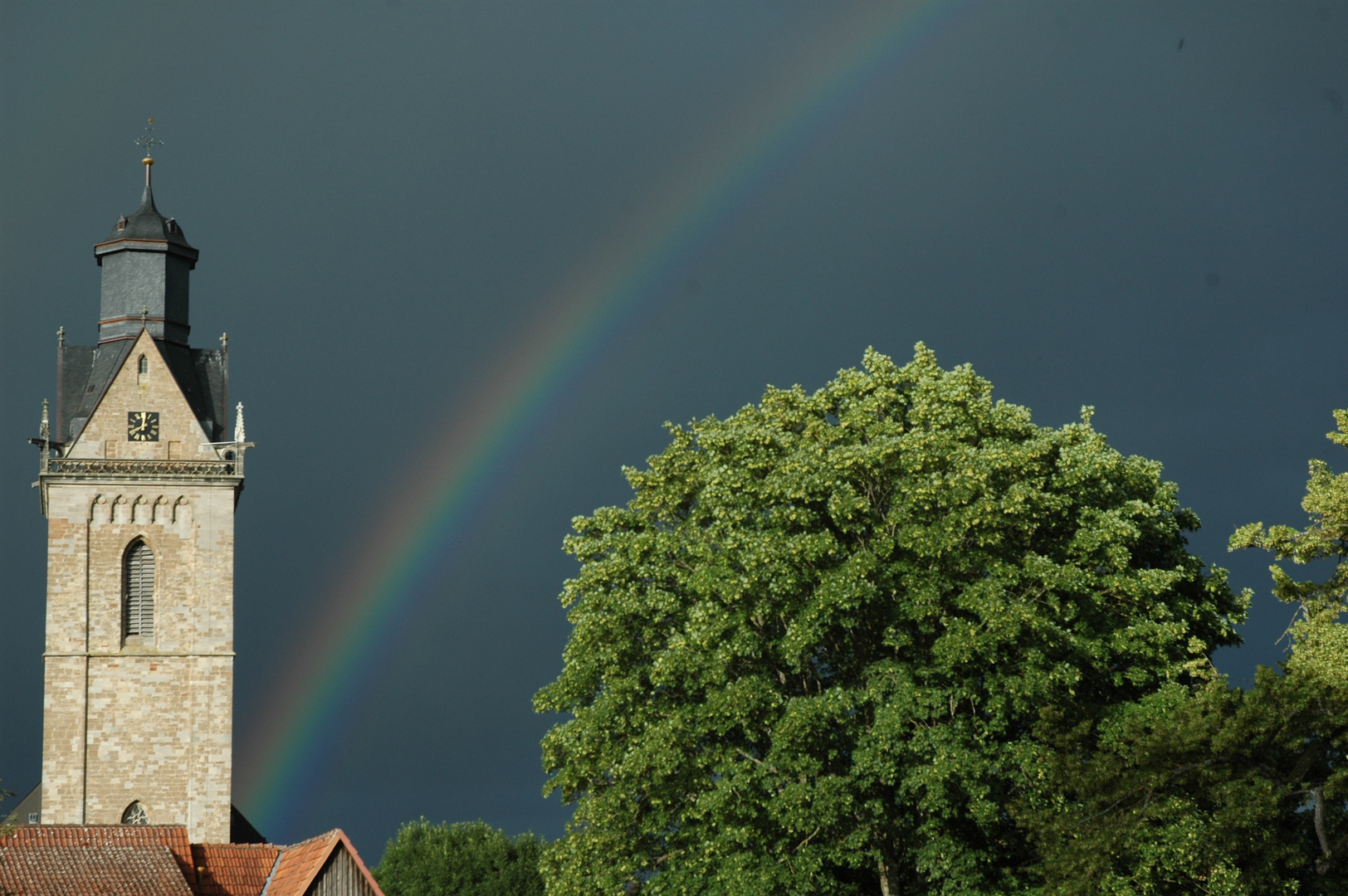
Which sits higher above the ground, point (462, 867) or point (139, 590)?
point (139, 590)

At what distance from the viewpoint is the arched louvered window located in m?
58.9

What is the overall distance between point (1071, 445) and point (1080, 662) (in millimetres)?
4609

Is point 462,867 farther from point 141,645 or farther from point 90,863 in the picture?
point 90,863

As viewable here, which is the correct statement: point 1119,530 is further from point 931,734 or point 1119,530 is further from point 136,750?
point 136,750

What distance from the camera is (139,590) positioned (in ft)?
194

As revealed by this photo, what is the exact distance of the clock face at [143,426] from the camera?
197ft

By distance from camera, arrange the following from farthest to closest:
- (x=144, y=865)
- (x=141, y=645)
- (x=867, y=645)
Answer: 1. (x=141, y=645)
2. (x=144, y=865)
3. (x=867, y=645)

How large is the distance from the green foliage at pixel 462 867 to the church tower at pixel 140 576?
13.7m

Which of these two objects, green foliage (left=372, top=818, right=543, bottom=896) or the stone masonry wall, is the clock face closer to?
the stone masonry wall

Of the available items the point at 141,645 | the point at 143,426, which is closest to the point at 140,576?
the point at 141,645

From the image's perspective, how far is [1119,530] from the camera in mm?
30984

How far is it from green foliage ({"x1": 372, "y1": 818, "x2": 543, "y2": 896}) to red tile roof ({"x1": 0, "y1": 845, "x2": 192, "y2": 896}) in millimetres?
31978

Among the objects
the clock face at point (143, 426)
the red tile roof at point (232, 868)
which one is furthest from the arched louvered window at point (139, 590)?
the red tile roof at point (232, 868)

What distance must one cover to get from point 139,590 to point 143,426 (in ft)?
19.5
